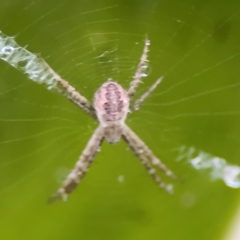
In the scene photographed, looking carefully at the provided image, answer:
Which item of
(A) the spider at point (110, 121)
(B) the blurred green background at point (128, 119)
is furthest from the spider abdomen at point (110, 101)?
(B) the blurred green background at point (128, 119)

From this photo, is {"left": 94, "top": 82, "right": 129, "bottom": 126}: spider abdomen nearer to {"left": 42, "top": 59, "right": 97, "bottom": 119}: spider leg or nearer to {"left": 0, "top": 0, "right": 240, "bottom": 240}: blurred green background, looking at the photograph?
{"left": 42, "top": 59, "right": 97, "bottom": 119}: spider leg

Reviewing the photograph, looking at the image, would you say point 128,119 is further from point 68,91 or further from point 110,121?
point 68,91

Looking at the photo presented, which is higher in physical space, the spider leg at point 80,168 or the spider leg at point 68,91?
the spider leg at point 68,91

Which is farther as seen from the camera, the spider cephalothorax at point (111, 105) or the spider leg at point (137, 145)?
the spider leg at point (137, 145)

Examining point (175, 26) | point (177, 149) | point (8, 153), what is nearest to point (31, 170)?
point (8, 153)

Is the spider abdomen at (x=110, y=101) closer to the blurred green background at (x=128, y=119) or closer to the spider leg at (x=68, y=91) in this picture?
the spider leg at (x=68, y=91)

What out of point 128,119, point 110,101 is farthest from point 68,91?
point 128,119

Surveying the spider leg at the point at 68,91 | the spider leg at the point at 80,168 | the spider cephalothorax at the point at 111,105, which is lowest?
the spider leg at the point at 80,168

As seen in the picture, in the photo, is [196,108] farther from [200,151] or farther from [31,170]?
[31,170]
